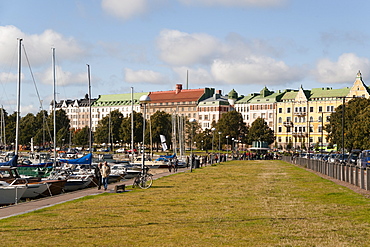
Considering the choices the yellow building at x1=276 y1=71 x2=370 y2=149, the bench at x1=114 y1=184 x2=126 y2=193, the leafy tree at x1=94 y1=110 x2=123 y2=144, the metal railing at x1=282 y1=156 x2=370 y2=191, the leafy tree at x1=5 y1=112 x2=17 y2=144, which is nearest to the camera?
the metal railing at x1=282 y1=156 x2=370 y2=191

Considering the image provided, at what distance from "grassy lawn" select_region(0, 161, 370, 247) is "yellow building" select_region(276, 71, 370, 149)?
474 ft

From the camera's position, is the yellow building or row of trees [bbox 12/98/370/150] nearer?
row of trees [bbox 12/98/370/150]

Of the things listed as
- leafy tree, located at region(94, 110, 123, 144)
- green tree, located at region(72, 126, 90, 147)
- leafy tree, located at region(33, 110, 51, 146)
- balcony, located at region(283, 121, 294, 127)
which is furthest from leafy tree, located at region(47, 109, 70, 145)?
balcony, located at region(283, 121, 294, 127)

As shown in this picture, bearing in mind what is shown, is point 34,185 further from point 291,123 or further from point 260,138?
point 291,123

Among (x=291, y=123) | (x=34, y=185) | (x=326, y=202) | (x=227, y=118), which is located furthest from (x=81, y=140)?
(x=326, y=202)

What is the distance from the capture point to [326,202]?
27.6m

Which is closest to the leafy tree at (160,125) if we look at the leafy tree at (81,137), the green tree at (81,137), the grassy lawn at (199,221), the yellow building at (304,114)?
the green tree at (81,137)

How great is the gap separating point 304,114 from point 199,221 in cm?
16628

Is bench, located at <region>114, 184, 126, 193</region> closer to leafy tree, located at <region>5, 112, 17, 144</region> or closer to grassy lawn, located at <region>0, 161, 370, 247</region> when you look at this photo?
grassy lawn, located at <region>0, 161, 370, 247</region>

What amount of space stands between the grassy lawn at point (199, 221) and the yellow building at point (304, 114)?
14446cm

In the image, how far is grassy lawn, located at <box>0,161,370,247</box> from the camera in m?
17.3

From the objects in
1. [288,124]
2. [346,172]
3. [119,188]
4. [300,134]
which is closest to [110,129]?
[288,124]

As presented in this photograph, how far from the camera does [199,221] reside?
A: 2130 cm

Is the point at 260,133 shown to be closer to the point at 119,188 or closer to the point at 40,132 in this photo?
the point at 40,132
